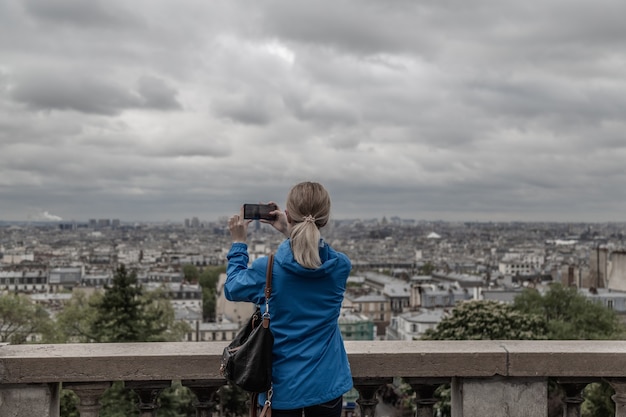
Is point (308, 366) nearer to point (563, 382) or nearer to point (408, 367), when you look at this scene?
point (408, 367)

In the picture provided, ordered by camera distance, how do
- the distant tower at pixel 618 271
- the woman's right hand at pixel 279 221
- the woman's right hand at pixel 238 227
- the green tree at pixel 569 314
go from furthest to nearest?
the distant tower at pixel 618 271 < the green tree at pixel 569 314 < the woman's right hand at pixel 279 221 < the woman's right hand at pixel 238 227

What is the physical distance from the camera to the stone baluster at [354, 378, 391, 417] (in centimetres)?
495

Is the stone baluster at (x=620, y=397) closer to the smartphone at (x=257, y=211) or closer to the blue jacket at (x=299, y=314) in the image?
the blue jacket at (x=299, y=314)

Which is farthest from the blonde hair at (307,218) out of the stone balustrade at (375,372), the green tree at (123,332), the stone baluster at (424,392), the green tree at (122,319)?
the green tree at (122,319)

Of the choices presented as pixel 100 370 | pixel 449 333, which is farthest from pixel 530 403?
pixel 449 333

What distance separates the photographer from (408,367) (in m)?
4.94

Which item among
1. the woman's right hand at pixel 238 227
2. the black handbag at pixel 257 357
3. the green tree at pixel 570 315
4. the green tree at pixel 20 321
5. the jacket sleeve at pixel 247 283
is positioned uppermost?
the woman's right hand at pixel 238 227

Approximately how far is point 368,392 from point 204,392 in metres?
1.17

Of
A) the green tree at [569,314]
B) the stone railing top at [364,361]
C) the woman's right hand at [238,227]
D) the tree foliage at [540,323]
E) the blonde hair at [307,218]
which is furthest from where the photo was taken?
the green tree at [569,314]

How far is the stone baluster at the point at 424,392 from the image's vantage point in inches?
197

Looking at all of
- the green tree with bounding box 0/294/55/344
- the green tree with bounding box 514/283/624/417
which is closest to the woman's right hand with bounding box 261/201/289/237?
the green tree with bounding box 514/283/624/417

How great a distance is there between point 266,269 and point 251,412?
35.9 inches

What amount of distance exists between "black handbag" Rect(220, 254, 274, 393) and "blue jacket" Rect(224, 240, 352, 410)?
5cm

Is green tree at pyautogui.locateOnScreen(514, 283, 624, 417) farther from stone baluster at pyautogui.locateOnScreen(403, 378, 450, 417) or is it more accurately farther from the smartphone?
the smartphone
